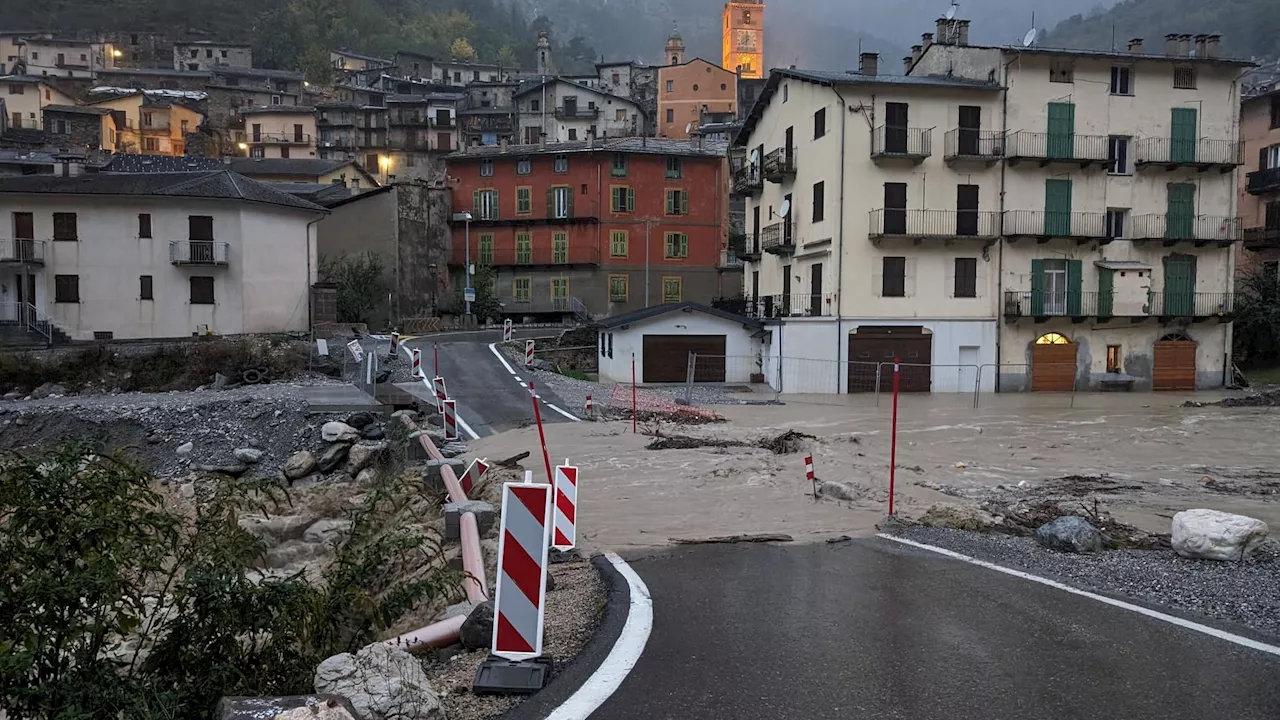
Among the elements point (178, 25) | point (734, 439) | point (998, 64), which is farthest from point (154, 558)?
point (178, 25)

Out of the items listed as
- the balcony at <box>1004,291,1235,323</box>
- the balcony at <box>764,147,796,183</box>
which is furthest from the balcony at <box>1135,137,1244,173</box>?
the balcony at <box>764,147,796,183</box>

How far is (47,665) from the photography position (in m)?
4.61

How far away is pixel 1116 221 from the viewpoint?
1507 inches

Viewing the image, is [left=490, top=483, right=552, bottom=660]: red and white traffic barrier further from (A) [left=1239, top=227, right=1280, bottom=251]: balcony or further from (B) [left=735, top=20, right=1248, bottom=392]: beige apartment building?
(A) [left=1239, top=227, right=1280, bottom=251]: balcony

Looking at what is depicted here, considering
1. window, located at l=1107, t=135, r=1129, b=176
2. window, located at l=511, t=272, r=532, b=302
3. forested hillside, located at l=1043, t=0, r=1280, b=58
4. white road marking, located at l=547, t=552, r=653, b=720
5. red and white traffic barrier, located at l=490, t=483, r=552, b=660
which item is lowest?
white road marking, located at l=547, t=552, r=653, b=720

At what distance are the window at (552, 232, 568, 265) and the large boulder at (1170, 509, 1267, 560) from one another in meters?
50.0

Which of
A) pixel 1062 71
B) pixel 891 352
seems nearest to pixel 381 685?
pixel 891 352

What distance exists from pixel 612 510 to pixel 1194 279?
36.7 m

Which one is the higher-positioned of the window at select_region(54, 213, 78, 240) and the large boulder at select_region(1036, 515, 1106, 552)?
the window at select_region(54, 213, 78, 240)

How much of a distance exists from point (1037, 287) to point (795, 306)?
10.0 meters

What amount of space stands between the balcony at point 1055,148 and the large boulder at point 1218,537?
31030 millimetres

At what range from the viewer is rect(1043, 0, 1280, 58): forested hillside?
10806 cm

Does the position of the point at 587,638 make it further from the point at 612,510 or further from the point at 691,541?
the point at 612,510

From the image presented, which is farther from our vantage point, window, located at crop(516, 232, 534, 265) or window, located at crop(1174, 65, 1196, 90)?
window, located at crop(516, 232, 534, 265)
